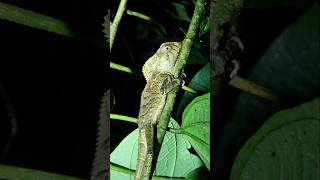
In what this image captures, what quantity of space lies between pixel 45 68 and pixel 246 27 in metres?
0.66

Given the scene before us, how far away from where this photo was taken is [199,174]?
0.68m

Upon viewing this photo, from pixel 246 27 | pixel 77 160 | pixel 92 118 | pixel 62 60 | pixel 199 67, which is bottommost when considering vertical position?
pixel 77 160

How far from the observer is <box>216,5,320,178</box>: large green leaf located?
39cm

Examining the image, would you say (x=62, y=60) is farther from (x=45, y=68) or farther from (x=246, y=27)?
(x=246, y=27)

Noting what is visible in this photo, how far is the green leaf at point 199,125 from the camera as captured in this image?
665mm

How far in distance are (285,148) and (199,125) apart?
259 mm

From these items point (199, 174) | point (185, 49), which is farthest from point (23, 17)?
point (199, 174)

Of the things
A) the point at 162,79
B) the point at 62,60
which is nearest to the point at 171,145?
the point at 162,79

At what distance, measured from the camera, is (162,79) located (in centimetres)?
85

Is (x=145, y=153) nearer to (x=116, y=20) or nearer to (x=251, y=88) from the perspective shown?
(x=116, y=20)

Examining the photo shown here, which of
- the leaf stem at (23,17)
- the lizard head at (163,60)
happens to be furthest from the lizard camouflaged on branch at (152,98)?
the leaf stem at (23,17)

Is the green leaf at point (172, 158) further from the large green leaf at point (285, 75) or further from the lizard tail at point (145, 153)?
the large green leaf at point (285, 75)

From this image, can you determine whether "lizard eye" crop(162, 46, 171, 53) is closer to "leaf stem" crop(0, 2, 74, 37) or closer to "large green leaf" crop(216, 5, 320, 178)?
"leaf stem" crop(0, 2, 74, 37)

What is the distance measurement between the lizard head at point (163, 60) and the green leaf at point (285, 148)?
36cm
